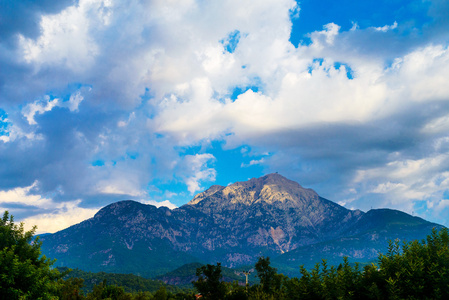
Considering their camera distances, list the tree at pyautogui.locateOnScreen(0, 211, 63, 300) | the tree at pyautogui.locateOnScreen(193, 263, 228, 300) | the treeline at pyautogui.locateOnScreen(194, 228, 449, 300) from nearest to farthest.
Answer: the treeline at pyautogui.locateOnScreen(194, 228, 449, 300), the tree at pyautogui.locateOnScreen(0, 211, 63, 300), the tree at pyautogui.locateOnScreen(193, 263, 228, 300)

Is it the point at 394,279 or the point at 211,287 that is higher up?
the point at 394,279

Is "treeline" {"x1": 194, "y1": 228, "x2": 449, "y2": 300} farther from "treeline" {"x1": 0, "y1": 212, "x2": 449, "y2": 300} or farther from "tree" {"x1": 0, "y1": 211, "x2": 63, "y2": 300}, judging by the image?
"tree" {"x1": 0, "y1": 211, "x2": 63, "y2": 300}

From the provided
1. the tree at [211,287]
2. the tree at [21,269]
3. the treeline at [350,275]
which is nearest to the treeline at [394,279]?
the treeline at [350,275]

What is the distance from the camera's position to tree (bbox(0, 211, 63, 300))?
39.0m

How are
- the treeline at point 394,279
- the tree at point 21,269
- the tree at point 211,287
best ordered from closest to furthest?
the treeline at point 394,279
the tree at point 21,269
the tree at point 211,287

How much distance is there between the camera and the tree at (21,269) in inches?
1534

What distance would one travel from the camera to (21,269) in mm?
40062

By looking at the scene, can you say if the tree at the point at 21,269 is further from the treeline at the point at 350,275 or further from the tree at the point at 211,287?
the tree at the point at 211,287

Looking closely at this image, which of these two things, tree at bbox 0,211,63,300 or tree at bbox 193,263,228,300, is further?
tree at bbox 193,263,228,300

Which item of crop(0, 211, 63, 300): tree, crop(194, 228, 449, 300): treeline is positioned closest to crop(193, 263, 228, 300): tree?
crop(0, 211, 63, 300): tree

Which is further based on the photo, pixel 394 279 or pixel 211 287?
pixel 211 287

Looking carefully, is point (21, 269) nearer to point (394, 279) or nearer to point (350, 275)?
point (350, 275)

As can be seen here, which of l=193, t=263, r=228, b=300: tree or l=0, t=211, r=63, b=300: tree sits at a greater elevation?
l=0, t=211, r=63, b=300: tree

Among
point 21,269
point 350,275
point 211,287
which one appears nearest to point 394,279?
point 350,275
